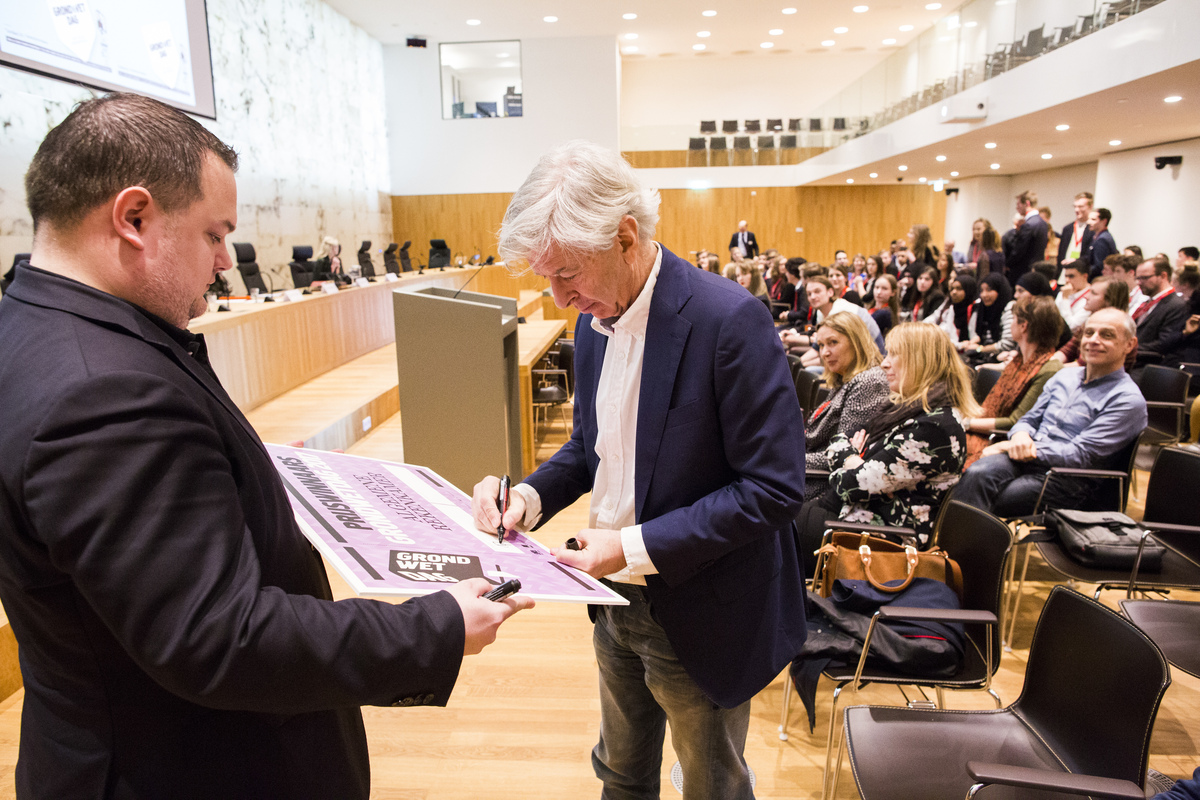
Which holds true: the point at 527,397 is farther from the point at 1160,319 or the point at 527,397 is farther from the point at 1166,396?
the point at 1160,319

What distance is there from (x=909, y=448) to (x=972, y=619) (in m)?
0.80

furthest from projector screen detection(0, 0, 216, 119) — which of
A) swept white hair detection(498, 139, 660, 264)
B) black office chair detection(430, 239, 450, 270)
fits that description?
swept white hair detection(498, 139, 660, 264)

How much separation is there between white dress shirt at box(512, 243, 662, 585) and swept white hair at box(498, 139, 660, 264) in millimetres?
152

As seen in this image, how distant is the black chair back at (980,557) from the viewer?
2033 mm

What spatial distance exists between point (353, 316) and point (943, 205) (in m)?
16.8

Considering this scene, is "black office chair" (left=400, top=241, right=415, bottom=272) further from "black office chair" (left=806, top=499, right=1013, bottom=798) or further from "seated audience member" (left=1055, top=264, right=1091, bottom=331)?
"black office chair" (left=806, top=499, right=1013, bottom=798)

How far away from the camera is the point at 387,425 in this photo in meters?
5.51

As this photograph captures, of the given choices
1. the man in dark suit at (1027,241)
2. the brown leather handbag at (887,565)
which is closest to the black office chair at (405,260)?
the man in dark suit at (1027,241)

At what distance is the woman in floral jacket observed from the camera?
2.61 metres

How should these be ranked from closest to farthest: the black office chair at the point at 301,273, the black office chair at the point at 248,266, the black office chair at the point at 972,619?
the black office chair at the point at 972,619 < the black office chair at the point at 248,266 < the black office chair at the point at 301,273

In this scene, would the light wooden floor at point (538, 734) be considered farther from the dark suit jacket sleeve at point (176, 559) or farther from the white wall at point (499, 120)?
the white wall at point (499, 120)

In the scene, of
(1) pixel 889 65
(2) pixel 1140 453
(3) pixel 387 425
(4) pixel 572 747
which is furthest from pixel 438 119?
(4) pixel 572 747

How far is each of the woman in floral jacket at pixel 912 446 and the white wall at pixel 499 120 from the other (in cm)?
1358

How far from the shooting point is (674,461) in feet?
4.15
